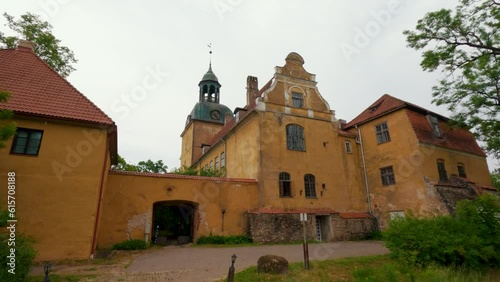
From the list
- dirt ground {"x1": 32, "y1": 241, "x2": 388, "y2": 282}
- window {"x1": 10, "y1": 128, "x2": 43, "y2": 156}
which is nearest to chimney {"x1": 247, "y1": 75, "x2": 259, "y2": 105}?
dirt ground {"x1": 32, "y1": 241, "x2": 388, "y2": 282}

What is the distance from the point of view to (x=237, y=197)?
16172 millimetres

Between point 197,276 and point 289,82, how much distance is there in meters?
15.4

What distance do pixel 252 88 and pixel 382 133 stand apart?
Answer: 11.6 m

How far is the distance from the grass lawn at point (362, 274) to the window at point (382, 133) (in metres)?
11.9

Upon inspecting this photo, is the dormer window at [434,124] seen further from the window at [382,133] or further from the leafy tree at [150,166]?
the leafy tree at [150,166]

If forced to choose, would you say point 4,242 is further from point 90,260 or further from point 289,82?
point 289,82

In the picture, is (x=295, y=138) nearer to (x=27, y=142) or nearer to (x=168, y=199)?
(x=168, y=199)

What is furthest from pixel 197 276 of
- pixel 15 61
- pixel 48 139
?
pixel 15 61

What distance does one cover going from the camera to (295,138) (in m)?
18.5

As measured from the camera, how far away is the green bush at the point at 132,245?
12.7 m

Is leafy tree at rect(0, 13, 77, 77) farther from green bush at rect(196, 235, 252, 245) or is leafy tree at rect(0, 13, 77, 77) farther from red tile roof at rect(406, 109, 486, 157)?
red tile roof at rect(406, 109, 486, 157)

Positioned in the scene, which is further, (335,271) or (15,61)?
(15,61)

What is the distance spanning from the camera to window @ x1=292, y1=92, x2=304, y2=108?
63.9ft

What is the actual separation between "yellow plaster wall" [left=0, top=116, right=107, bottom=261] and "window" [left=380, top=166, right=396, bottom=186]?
18.1 meters
